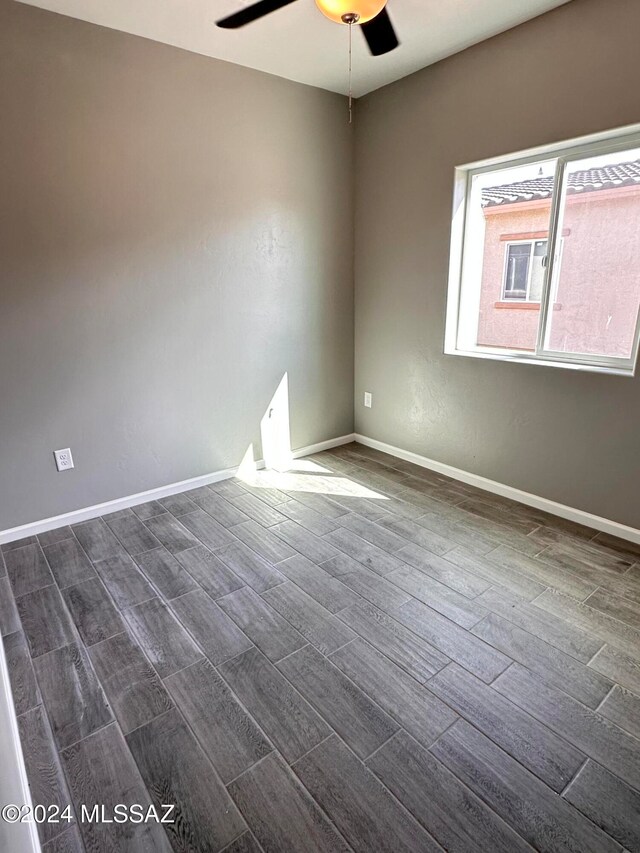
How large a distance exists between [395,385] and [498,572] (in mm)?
1759

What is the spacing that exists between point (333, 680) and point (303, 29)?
3.10m

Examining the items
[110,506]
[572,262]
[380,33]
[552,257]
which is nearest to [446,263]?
[552,257]

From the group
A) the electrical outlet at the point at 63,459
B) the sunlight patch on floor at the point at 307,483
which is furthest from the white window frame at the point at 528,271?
the electrical outlet at the point at 63,459

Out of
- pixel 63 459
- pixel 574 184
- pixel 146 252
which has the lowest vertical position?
pixel 63 459

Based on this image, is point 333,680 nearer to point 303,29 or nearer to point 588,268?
point 588,268

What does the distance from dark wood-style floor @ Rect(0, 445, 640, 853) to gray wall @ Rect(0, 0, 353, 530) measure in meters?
0.62

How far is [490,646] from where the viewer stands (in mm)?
1833

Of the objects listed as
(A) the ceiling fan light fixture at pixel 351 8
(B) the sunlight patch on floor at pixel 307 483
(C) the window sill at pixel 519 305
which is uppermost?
(A) the ceiling fan light fixture at pixel 351 8

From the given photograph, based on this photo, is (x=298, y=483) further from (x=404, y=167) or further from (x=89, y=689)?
(x=404, y=167)

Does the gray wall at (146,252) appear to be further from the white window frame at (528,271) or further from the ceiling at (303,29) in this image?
the white window frame at (528,271)

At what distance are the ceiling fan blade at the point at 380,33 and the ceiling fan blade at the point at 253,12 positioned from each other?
37 centimetres

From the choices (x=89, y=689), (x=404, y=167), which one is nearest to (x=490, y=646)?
(x=89, y=689)

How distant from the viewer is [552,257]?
2641 mm

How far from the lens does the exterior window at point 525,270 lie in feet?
9.00
